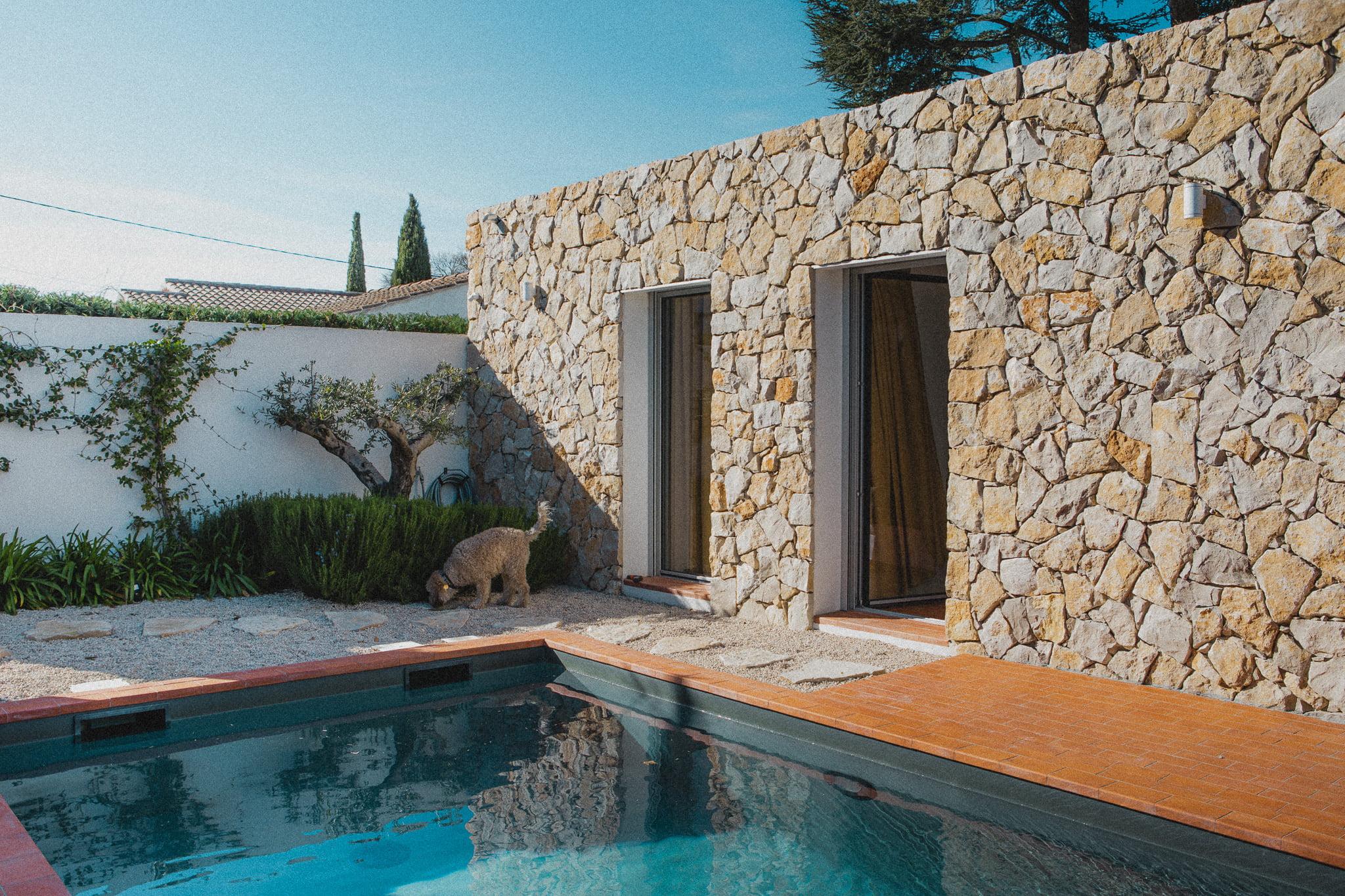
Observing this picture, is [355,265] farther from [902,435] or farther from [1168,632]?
[1168,632]

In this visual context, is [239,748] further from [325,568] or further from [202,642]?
[325,568]

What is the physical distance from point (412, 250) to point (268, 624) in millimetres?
27205

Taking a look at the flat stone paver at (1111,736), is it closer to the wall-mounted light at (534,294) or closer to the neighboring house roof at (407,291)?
the wall-mounted light at (534,294)

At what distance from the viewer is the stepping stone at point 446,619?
24.3ft

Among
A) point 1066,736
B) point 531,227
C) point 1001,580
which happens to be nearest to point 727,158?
point 531,227

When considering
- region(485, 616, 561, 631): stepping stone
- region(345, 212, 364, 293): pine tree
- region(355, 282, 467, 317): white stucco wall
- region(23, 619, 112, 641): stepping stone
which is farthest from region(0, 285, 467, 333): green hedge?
region(345, 212, 364, 293): pine tree

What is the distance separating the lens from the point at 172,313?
9.14m

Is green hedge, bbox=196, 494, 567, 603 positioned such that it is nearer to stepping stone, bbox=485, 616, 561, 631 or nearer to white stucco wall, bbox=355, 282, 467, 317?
stepping stone, bbox=485, 616, 561, 631

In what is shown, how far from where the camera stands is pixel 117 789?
473 cm

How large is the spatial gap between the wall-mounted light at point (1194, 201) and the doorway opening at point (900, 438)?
2220 millimetres

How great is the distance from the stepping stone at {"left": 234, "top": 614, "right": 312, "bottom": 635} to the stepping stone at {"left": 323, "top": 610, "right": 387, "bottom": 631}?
205mm

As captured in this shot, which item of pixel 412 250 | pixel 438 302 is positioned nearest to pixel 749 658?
pixel 438 302

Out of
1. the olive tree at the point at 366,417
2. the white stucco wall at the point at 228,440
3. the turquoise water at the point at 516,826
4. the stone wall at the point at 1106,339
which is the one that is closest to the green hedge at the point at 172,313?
the white stucco wall at the point at 228,440

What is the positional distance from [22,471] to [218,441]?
152 centimetres
